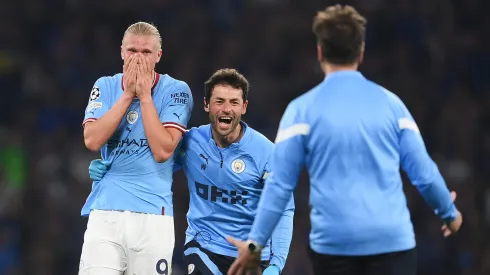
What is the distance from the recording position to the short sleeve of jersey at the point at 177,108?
519 cm

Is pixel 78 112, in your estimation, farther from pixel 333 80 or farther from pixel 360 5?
pixel 333 80

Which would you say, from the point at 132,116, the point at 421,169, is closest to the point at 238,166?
the point at 132,116

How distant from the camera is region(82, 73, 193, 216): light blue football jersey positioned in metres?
5.11

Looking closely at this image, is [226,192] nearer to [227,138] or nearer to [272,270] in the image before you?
[227,138]

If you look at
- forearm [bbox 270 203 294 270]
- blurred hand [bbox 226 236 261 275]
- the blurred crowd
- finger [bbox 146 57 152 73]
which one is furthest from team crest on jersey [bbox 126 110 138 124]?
the blurred crowd

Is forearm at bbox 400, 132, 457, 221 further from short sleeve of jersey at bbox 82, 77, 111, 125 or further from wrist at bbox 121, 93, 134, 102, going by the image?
short sleeve of jersey at bbox 82, 77, 111, 125

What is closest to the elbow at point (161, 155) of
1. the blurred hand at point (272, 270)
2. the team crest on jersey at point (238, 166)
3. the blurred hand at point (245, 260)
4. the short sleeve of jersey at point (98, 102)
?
the short sleeve of jersey at point (98, 102)

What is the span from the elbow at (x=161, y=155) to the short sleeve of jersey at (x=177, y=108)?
18cm

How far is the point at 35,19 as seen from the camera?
12781 mm

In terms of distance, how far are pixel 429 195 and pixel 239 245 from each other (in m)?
0.91

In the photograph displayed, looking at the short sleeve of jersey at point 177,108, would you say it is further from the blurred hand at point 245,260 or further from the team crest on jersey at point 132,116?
the blurred hand at point 245,260

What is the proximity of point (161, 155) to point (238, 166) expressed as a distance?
0.64 m

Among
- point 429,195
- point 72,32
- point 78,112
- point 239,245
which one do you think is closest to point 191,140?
point 239,245

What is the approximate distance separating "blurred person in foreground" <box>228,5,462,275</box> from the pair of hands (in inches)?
48.6
